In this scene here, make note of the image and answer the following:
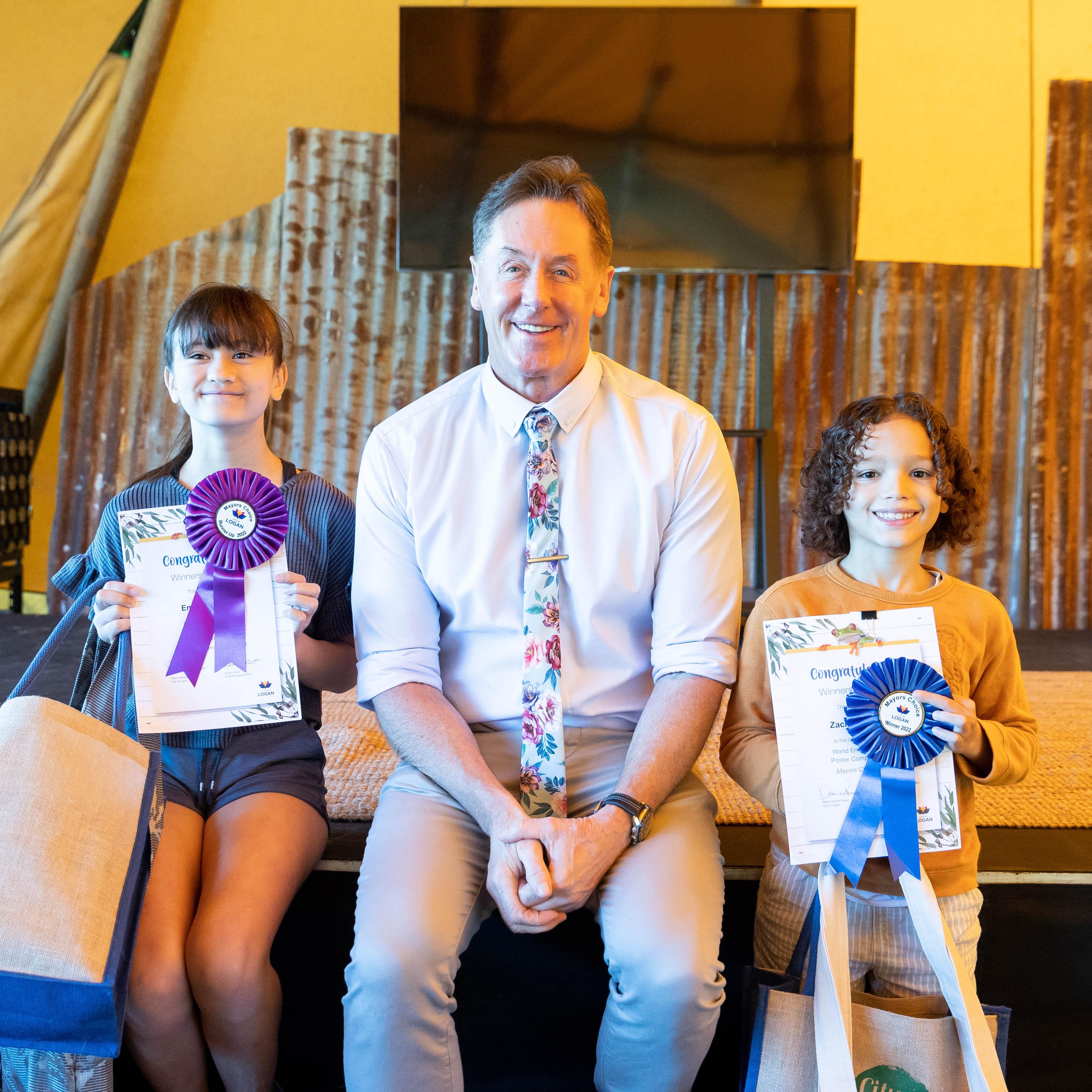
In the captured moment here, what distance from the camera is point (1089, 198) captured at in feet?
12.2

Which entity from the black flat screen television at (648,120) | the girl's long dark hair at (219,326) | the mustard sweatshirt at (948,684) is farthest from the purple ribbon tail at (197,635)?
the black flat screen television at (648,120)

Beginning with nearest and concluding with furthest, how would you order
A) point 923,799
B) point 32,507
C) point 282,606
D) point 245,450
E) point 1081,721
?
point 923,799 → point 282,606 → point 245,450 → point 1081,721 → point 32,507

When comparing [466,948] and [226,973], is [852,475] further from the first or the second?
[226,973]

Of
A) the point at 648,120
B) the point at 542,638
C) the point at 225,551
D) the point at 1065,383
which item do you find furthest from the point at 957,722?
the point at 1065,383

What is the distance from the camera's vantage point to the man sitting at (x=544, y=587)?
4.42ft

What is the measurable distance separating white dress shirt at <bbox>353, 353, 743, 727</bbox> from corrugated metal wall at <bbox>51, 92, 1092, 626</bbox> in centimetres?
214

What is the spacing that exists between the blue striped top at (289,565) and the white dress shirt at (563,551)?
0.09 metres

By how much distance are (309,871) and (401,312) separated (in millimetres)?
2552

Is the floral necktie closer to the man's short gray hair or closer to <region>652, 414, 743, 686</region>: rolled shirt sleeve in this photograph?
<region>652, 414, 743, 686</region>: rolled shirt sleeve

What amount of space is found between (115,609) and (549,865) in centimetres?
69

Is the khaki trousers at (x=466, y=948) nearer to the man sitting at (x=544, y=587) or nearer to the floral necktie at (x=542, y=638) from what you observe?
the man sitting at (x=544, y=587)

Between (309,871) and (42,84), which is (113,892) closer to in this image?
(309,871)

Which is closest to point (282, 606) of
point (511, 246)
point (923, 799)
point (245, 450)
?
point (245, 450)

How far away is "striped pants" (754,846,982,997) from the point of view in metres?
1.28
